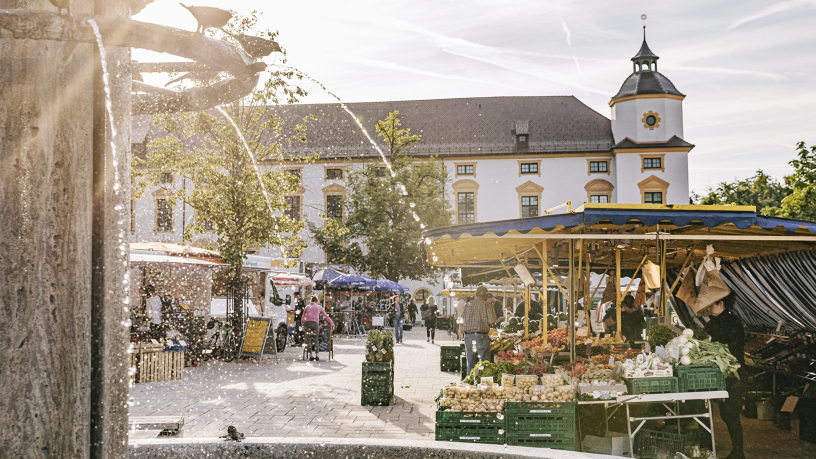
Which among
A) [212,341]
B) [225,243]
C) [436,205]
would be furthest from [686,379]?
[436,205]

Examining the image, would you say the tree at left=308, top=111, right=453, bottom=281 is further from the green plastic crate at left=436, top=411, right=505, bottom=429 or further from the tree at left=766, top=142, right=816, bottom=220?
the green plastic crate at left=436, top=411, right=505, bottom=429

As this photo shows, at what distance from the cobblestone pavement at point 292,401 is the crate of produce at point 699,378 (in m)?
2.77

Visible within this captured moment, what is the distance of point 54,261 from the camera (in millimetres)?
2463

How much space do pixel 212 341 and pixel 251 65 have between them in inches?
709

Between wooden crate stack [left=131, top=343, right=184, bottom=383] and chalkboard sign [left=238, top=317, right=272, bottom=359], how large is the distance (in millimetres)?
3279

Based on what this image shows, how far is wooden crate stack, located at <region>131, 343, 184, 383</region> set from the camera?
13.4m

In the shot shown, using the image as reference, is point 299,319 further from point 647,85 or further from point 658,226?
point 647,85

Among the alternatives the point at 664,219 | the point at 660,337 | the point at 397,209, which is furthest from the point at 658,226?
the point at 397,209

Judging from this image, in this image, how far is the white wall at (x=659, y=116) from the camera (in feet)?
156

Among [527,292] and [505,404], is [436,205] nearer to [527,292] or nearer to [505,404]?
[527,292]

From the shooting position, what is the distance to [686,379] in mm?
6906

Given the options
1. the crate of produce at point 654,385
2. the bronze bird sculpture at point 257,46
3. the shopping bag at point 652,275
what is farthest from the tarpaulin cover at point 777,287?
the bronze bird sculpture at point 257,46

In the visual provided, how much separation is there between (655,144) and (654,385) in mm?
43956

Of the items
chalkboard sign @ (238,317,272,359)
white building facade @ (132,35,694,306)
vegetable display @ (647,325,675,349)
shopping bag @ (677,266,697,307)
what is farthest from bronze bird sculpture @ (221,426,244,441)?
white building facade @ (132,35,694,306)
